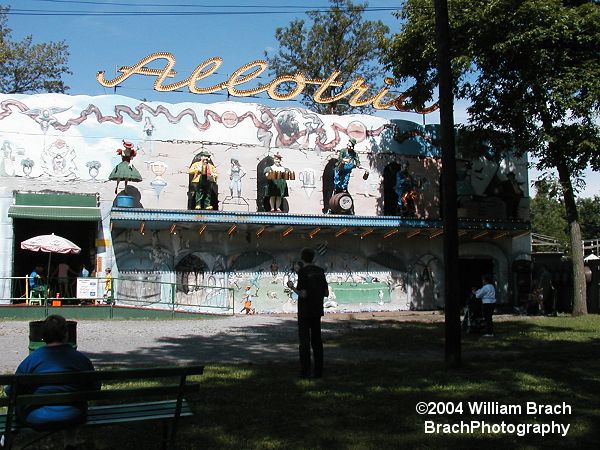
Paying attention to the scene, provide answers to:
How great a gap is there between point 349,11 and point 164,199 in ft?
80.7

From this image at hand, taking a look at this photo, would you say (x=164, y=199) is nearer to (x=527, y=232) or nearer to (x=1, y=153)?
(x=1, y=153)

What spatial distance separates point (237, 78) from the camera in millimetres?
25953

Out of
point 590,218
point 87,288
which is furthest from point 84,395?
point 590,218

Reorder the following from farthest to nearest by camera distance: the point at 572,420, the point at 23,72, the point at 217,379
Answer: the point at 23,72 → the point at 217,379 → the point at 572,420

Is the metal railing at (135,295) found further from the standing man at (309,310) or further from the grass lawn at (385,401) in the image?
the standing man at (309,310)

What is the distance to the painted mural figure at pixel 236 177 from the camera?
→ 2538 centimetres

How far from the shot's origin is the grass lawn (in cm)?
639

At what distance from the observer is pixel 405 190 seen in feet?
90.3

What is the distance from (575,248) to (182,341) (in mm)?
14738

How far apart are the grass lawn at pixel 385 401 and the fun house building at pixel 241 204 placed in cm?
1233

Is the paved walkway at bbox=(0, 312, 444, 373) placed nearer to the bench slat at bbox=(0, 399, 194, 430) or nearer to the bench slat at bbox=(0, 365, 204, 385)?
the bench slat at bbox=(0, 399, 194, 430)

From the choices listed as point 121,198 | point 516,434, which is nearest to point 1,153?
point 121,198

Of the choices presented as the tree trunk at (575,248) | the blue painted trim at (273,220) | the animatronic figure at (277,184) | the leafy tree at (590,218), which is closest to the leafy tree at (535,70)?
the tree trunk at (575,248)

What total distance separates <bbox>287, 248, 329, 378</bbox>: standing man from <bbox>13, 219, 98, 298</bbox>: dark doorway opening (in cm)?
1504
